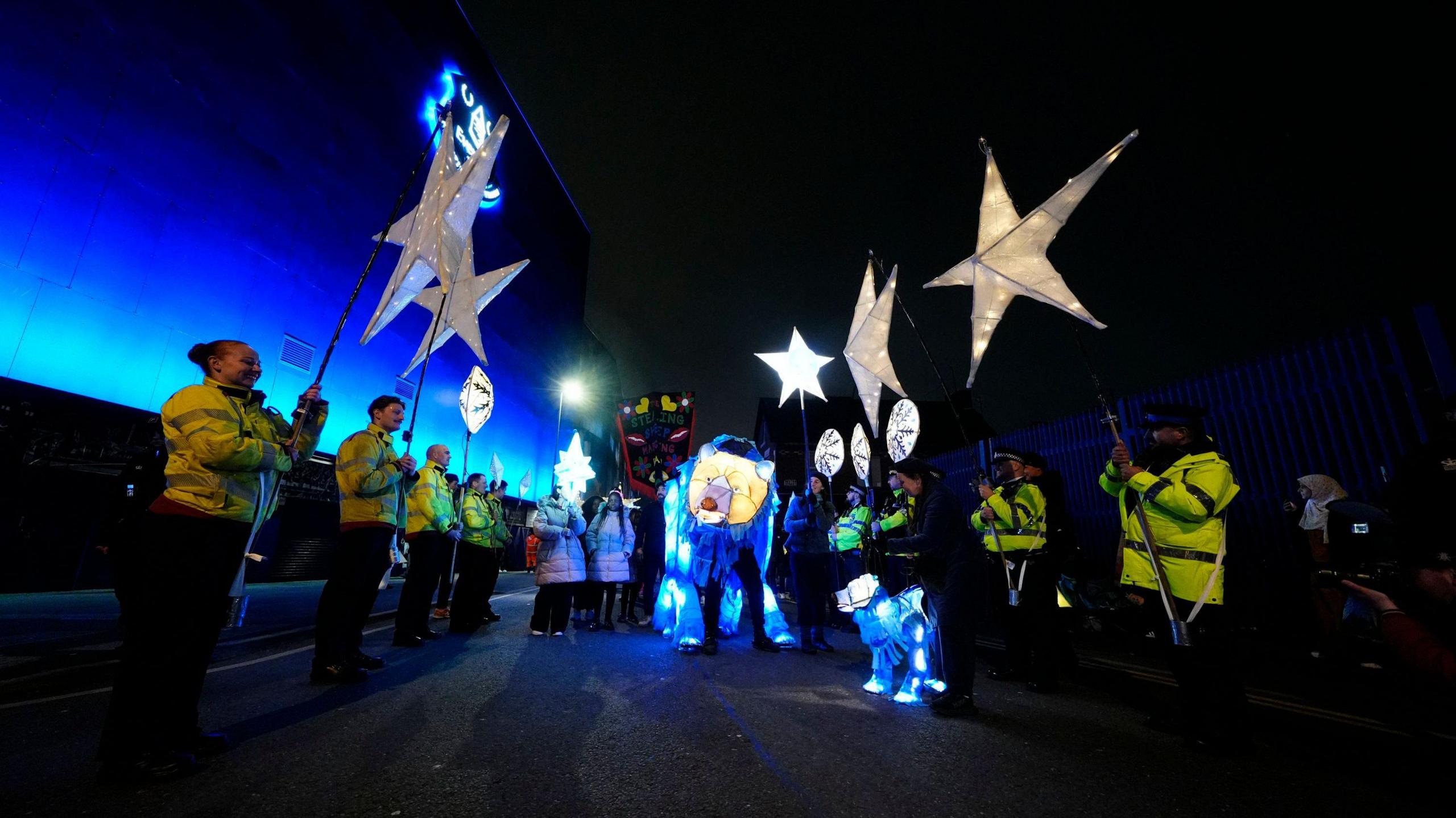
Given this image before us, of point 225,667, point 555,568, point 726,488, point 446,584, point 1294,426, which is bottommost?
point 225,667

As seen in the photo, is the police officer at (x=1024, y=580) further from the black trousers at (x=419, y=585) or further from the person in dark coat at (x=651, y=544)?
the black trousers at (x=419, y=585)

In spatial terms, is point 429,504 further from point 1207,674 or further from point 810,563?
point 1207,674

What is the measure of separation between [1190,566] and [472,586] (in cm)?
693

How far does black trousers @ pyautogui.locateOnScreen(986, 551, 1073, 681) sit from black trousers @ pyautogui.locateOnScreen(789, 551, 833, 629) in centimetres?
191

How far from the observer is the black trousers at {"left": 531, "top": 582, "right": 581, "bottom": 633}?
633 cm

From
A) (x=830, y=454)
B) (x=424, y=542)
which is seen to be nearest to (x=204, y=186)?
(x=424, y=542)

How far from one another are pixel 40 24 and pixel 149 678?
37.6 feet

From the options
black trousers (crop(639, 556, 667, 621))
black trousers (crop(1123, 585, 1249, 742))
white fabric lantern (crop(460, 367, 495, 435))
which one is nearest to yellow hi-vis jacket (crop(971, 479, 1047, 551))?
black trousers (crop(1123, 585, 1249, 742))

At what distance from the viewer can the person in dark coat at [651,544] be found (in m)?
8.27

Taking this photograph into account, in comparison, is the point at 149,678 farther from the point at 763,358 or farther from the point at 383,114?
the point at 383,114

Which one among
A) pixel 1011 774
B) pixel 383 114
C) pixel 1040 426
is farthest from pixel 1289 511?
pixel 383 114

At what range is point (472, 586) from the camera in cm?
658

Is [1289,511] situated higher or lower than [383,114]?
lower

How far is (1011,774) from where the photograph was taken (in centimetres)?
249
